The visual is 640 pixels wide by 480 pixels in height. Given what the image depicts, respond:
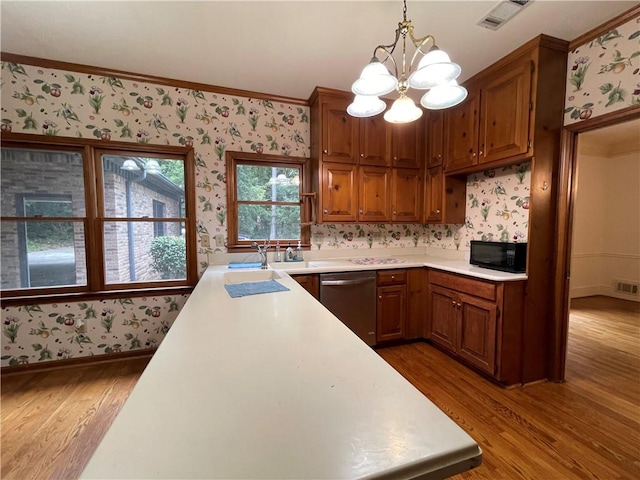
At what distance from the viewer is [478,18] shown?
5.91ft

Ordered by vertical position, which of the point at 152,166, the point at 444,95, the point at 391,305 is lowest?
the point at 391,305

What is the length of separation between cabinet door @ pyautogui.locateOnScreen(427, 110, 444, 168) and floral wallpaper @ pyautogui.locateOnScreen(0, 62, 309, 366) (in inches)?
53.6

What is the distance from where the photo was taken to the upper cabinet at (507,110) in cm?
203

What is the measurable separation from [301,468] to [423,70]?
1.54 m

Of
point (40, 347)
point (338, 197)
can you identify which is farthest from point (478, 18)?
point (40, 347)

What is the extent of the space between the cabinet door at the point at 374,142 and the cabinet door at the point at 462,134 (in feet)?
1.97

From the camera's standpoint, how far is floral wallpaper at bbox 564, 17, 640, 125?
1.75 metres

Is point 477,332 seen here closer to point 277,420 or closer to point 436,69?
point 436,69

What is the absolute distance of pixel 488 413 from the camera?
1887 mm

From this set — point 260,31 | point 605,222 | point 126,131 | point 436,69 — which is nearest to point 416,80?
point 436,69

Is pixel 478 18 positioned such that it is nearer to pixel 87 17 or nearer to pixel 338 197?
pixel 338 197

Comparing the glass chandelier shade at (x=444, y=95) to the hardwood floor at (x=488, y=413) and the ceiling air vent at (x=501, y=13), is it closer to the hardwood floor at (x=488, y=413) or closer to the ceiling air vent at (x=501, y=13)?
the ceiling air vent at (x=501, y=13)

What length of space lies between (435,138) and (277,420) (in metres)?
3.11

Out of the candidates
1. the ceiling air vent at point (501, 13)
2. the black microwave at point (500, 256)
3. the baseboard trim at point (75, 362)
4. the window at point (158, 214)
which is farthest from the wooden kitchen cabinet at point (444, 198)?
the baseboard trim at point (75, 362)
